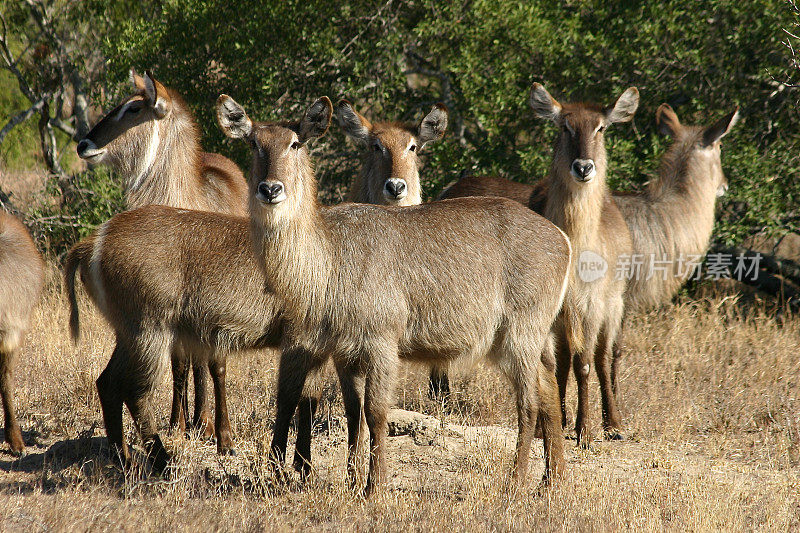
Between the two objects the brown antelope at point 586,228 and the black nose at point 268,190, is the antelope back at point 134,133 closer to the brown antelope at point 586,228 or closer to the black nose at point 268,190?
the black nose at point 268,190

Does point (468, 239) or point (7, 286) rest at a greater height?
point (468, 239)

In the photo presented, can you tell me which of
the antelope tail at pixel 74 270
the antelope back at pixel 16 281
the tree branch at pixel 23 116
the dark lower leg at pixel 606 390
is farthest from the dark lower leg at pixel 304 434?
the tree branch at pixel 23 116

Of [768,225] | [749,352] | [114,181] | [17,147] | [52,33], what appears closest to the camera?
[749,352]

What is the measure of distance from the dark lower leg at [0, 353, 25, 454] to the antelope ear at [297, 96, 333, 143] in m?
2.52

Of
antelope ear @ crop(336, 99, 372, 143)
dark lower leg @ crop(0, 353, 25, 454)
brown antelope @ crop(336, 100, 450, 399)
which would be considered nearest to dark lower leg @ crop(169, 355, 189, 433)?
dark lower leg @ crop(0, 353, 25, 454)

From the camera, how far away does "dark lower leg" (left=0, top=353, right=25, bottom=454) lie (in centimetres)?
538

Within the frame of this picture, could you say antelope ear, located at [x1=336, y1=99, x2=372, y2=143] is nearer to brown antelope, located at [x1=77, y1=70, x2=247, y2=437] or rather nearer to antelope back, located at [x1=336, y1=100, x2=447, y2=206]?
antelope back, located at [x1=336, y1=100, x2=447, y2=206]

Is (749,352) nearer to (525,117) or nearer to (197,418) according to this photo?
(525,117)

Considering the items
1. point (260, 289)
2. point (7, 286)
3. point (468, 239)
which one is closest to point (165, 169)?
point (7, 286)

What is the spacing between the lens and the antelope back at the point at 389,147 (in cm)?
684

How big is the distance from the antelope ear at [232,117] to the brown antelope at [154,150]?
1.62 metres

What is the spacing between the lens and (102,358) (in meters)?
6.76

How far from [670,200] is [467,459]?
390 centimetres

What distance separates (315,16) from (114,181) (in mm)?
→ 3062
